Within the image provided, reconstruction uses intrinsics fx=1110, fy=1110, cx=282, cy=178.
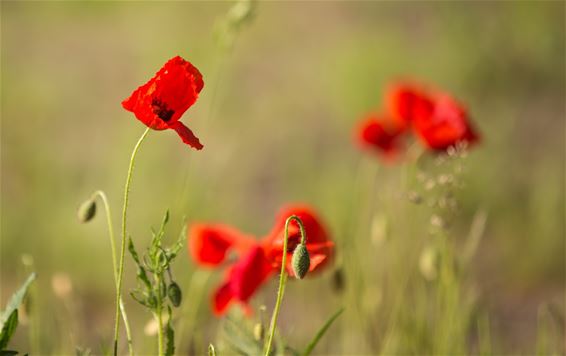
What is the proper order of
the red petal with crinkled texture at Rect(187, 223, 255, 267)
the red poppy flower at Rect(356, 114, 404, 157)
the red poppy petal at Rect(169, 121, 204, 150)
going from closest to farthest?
the red poppy petal at Rect(169, 121, 204, 150) < the red petal with crinkled texture at Rect(187, 223, 255, 267) < the red poppy flower at Rect(356, 114, 404, 157)

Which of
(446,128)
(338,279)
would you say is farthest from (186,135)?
(446,128)

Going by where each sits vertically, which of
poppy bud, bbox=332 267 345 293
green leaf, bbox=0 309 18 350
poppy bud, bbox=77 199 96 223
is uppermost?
poppy bud, bbox=77 199 96 223

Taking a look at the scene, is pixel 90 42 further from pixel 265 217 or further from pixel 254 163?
pixel 265 217

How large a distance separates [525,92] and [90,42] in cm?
272

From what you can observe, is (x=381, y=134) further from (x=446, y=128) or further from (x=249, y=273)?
(x=249, y=273)

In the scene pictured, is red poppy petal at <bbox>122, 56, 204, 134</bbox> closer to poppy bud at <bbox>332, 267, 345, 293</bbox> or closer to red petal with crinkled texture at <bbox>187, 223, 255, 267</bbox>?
Result: red petal with crinkled texture at <bbox>187, 223, 255, 267</bbox>

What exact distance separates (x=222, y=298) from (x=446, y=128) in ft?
2.35

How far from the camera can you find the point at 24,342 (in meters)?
3.18

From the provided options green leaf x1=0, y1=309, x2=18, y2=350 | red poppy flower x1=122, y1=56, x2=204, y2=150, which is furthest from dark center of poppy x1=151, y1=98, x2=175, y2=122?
green leaf x1=0, y1=309, x2=18, y2=350

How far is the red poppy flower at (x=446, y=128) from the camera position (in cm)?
229

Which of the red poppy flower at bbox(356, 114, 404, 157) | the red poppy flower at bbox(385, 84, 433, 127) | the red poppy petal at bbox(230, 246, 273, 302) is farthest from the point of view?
the red poppy flower at bbox(356, 114, 404, 157)

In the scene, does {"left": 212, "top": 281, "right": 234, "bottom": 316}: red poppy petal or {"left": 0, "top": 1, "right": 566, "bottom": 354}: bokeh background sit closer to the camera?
{"left": 212, "top": 281, "right": 234, "bottom": 316}: red poppy petal

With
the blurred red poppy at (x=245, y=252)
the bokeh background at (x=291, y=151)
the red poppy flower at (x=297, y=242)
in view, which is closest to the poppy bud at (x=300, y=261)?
the red poppy flower at (x=297, y=242)

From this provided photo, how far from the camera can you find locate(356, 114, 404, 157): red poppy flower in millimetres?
2650
